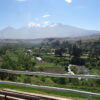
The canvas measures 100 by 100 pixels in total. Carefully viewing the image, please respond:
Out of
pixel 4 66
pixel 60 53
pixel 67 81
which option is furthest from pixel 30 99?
pixel 60 53

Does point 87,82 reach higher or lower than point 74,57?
higher

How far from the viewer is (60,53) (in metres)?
58.1

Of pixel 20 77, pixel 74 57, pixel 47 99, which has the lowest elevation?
pixel 74 57

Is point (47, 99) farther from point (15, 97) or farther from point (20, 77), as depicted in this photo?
point (20, 77)

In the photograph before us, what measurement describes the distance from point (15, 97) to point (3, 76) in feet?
12.5

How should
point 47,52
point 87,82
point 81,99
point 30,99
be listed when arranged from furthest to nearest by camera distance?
1. point 47,52
2. point 87,82
3. point 81,99
4. point 30,99

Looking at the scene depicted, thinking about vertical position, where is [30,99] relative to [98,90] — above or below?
above

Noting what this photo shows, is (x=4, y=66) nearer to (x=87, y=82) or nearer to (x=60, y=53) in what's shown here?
(x=87, y=82)

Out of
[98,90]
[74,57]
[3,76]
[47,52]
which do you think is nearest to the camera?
[98,90]

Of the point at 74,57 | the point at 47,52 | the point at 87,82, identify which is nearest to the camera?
the point at 87,82

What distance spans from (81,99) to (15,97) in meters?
1.44

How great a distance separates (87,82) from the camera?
5336 mm

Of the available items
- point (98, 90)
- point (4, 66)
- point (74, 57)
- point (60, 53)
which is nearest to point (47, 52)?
point (60, 53)

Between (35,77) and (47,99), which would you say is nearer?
(47,99)
